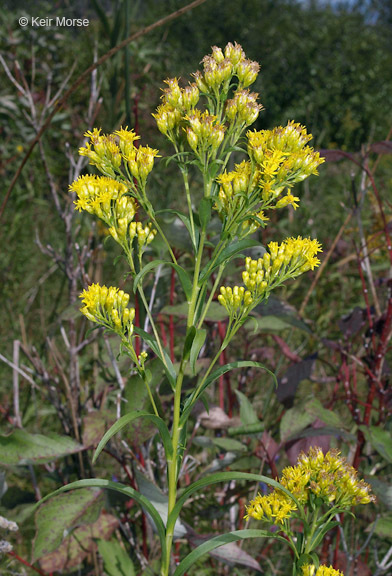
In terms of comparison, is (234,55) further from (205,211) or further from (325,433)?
(325,433)

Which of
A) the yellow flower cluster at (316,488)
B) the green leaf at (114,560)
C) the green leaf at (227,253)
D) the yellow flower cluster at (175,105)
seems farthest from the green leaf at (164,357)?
the green leaf at (114,560)

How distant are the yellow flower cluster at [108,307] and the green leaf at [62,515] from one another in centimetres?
51

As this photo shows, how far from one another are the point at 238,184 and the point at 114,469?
1.24m

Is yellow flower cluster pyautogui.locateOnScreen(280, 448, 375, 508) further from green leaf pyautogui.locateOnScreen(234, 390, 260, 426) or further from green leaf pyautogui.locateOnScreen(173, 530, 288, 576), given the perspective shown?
green leaf pyautogui.locateOnScreen(234, 390, 260, 426)

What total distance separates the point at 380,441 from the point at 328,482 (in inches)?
13.5

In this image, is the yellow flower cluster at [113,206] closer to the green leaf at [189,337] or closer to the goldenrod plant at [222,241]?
the goldenrod plant at [222,241]

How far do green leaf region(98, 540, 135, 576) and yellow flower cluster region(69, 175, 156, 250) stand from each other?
672 mm

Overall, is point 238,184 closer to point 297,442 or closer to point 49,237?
point 297,442

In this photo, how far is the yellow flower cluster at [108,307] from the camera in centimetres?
81

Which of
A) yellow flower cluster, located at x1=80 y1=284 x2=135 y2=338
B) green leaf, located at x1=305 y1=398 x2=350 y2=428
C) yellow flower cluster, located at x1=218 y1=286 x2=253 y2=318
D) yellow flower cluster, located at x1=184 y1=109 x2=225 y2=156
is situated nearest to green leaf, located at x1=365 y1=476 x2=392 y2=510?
green leaf, located at x1=305 y1=398 x2=350 y2=428

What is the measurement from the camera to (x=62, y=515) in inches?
44.2

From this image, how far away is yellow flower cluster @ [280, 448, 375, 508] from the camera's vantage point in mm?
825

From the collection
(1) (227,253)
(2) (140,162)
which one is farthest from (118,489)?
(2) (140,162)

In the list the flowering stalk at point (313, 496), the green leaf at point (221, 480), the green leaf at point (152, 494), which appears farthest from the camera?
the green leaf at point (152, 494)
